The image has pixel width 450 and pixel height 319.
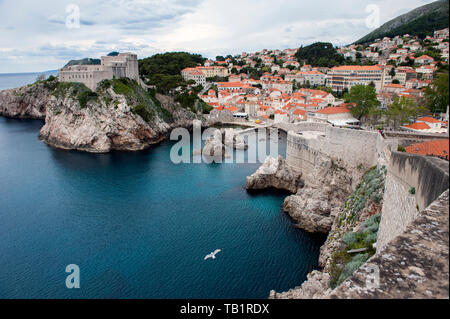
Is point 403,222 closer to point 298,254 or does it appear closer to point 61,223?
point 298,254

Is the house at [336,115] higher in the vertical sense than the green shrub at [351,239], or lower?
higher

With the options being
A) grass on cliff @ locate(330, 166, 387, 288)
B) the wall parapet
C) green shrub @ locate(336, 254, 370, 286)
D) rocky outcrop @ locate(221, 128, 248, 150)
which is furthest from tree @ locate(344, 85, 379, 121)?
the wall parapet

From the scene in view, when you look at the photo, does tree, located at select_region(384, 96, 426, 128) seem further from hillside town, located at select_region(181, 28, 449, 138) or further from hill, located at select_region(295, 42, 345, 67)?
hill, located at select_region(295, 42, 345, 67)

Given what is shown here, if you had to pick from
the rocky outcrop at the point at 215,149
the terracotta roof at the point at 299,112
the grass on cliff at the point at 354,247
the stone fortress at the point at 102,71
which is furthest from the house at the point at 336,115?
the stone fortress at the point at 102,71

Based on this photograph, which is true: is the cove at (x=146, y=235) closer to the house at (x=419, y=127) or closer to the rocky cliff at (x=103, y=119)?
the rocky cliff at (x=103, y=119)
